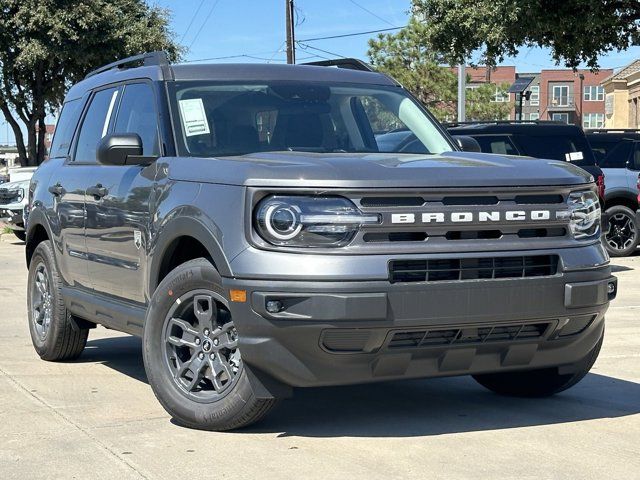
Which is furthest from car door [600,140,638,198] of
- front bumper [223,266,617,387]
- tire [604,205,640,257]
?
front bumper [223,266,617,387]

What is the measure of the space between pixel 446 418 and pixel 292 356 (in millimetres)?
1233

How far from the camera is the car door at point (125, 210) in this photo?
240 inches

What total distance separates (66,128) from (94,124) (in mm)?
565

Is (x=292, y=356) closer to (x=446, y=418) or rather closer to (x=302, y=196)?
(x=302, y=196)

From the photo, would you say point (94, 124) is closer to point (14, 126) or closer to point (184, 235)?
point (184, 235)


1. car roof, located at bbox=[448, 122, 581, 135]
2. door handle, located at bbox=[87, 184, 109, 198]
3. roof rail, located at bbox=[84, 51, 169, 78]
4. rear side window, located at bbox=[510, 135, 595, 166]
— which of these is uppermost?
roof rail, located at bbox=[84, 51, 169, 78]

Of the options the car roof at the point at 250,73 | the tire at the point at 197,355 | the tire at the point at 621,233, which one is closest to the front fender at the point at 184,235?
the tire at the point at 197,355

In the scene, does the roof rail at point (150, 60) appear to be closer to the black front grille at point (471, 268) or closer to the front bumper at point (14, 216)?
the black front grille at point (471, 268)

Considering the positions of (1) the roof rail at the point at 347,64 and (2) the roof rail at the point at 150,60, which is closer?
(2) the roof rail at the point at 150,60

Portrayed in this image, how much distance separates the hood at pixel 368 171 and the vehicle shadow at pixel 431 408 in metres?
1.26

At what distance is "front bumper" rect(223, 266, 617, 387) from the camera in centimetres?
495

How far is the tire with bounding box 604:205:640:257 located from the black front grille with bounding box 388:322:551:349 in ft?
40.8

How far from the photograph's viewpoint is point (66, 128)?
26.0ft

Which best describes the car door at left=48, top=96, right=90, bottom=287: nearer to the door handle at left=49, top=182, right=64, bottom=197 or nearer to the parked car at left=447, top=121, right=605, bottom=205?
the door handle at left=49, top=182, right=64, bottom=197
